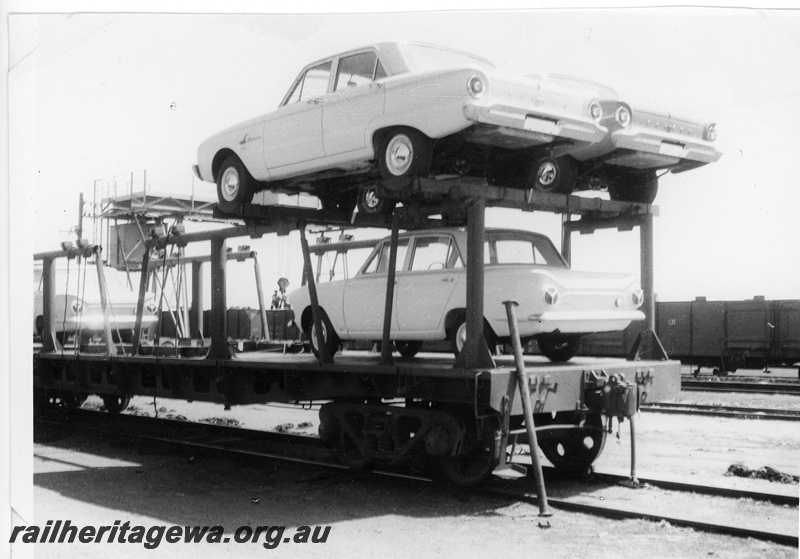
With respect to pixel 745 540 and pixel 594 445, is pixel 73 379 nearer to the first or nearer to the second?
pixel 594 445

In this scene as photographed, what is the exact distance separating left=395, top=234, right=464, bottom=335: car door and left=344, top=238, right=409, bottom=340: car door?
0.15 metres

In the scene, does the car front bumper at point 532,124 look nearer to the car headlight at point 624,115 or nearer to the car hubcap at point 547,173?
the car headlight at point 624,115

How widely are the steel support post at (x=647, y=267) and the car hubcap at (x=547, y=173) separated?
1.09 meters

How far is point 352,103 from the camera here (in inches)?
289

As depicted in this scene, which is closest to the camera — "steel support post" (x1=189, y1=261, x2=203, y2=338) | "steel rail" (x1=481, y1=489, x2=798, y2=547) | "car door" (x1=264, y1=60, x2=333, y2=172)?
"steel rail" (x1=481, y1=489, x2=798, y2=547)

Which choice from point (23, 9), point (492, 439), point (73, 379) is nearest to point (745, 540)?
point (492, 439)

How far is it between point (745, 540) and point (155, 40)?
5639mm

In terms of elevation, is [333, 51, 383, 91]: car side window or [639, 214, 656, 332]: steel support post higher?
[333, 51, 383, 91]: car side window

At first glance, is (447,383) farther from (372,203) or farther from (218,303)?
(218,303)

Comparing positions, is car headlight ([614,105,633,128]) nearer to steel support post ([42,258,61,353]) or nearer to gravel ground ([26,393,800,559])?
gravel ground ([26,393,800,559])

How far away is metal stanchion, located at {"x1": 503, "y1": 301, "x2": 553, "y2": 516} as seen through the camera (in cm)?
634

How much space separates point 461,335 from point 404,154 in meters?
1.66

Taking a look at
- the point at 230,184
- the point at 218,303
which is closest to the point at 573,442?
the point at 218,303
